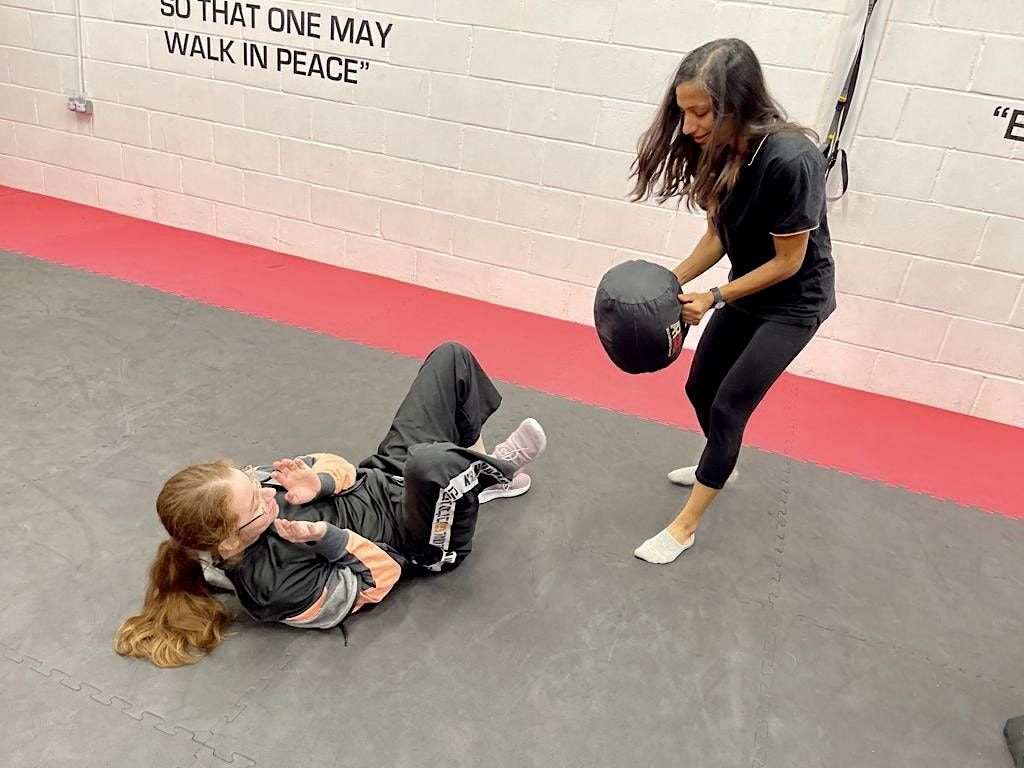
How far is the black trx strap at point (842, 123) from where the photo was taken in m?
3.11

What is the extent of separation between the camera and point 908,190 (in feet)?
10.7

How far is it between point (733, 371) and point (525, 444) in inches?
25.4

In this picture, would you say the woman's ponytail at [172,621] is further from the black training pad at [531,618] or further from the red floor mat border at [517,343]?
the red floor mat border at [517,343]

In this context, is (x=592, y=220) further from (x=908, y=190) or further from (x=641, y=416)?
(x=908, y=190)

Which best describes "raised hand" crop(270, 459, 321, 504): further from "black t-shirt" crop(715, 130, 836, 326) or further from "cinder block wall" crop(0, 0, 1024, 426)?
"cinder block wall" crop(0, 0, 1024, 426)

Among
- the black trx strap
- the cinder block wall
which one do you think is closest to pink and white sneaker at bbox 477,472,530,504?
the cinder block wall

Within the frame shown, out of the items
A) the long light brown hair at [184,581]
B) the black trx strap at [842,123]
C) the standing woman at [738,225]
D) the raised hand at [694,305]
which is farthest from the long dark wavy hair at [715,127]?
the black trx strap at [842,123]

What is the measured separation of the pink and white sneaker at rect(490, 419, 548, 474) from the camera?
7.46 ft

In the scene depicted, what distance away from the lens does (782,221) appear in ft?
6.11

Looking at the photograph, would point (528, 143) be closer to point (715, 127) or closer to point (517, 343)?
point (517, 343)

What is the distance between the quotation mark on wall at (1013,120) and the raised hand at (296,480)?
9.87 feet

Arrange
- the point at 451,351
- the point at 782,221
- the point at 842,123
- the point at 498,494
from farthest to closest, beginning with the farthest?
the point at 842,123
the point at 498,494
the point at 451,351
the point at 782,221

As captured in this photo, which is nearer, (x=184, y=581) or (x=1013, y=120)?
(x=184, y=581)

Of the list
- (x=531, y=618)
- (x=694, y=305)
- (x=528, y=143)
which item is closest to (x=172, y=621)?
(x=531, y=618)
